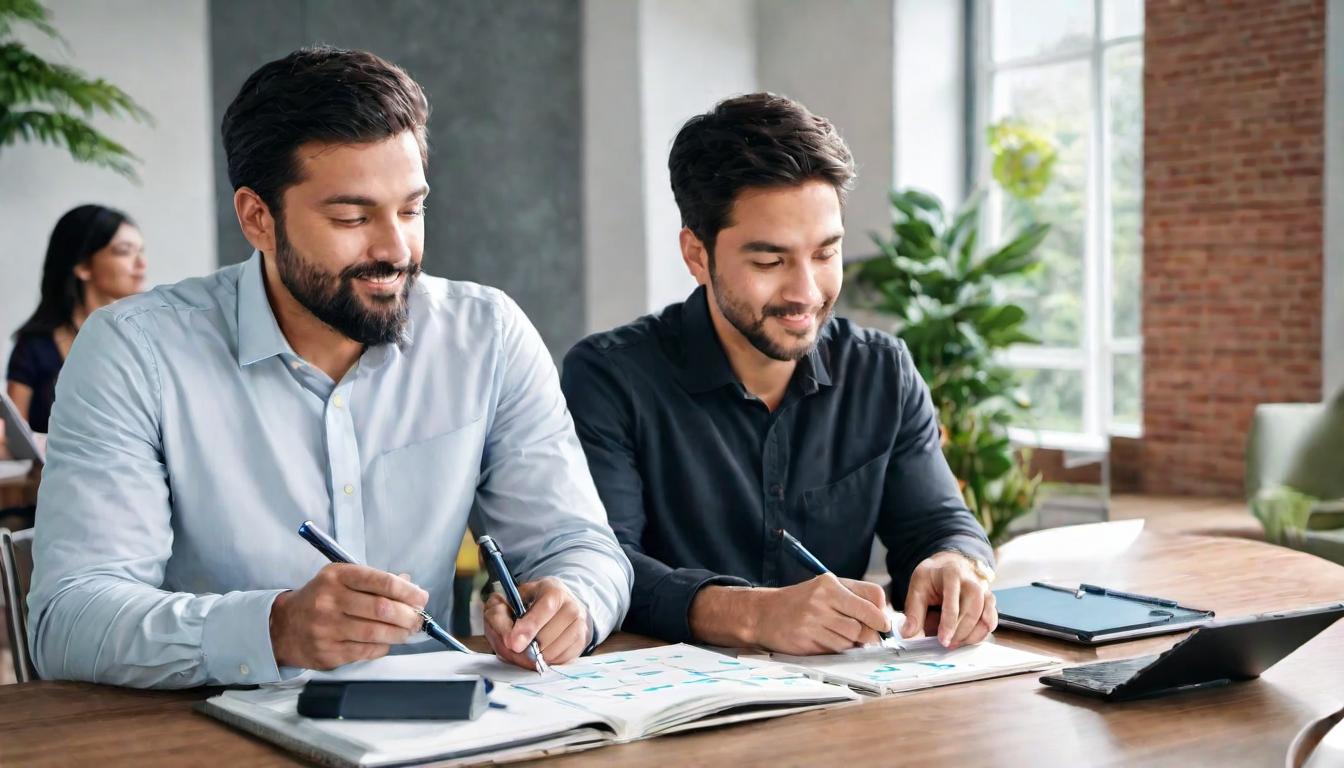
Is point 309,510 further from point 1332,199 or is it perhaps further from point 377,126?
point 1332,199

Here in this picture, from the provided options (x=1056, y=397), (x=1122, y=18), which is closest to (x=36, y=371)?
(x=1056, y=397)

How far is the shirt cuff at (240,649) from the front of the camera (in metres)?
1.40

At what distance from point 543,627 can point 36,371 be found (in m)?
3.42

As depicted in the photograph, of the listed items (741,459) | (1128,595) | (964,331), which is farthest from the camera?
(964,331)

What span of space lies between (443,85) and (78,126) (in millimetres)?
2430

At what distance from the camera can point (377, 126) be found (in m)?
1.69

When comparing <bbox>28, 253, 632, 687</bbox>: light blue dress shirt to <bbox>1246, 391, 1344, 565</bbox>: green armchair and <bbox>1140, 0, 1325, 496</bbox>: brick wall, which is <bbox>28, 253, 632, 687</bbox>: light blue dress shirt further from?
<bbox>1140, 0, 1325, 496</bbox>: brick wall

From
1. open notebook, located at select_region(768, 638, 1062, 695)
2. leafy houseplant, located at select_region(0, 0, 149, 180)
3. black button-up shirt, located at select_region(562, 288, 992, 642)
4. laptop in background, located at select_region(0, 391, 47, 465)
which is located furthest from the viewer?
leafy houseplant, located at select_region(0, 0, 149, 180)

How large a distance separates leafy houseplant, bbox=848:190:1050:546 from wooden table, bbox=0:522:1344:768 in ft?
11.9

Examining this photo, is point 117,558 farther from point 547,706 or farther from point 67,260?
point 67,260

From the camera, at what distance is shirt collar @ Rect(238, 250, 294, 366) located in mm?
1722

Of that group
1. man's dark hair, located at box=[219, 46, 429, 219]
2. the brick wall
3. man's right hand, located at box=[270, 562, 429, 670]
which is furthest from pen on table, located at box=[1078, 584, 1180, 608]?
the brick wall

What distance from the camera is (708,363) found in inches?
84.1

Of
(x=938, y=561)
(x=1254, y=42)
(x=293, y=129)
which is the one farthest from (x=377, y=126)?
(x=1254, y=42)
